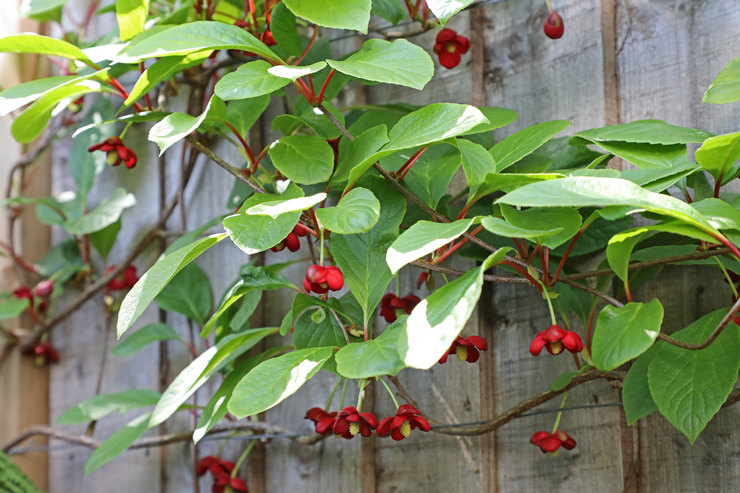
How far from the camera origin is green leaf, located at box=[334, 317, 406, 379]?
744 mm

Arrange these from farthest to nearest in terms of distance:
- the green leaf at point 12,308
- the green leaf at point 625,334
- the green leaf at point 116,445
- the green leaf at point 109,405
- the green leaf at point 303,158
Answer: the green leaf at point 12,308 < the green leaf at point 109,405 < the green leaf at point 116,445 < the green leaf at point 303,158 < the green leaf at point 625,334

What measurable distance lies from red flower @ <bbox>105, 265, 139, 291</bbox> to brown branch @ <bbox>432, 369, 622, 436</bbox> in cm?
70

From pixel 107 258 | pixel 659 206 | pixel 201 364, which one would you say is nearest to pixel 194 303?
pixel 107 258

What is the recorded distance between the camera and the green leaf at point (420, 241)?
2.23 ft

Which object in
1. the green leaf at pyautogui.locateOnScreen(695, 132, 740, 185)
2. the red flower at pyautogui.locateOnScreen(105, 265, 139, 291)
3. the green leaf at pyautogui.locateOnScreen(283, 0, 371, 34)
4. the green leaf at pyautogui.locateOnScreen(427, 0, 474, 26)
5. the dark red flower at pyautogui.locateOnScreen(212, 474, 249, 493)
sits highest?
the green leaf at pyautogui.locateOnScreen(283, 0, 371, 34)

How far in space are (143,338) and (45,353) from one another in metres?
0.32

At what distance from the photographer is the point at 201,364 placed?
3.27ft

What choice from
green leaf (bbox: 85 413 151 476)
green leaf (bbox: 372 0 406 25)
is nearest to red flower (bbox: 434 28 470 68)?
green leaf (bbox: 372 0 406 25)

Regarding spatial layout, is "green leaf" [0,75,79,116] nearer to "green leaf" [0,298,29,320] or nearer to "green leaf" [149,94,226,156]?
"green leaf" [149,94,226,156]

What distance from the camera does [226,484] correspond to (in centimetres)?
125

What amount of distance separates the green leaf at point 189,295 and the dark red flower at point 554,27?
0.70 m

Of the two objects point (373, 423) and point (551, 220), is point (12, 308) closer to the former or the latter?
point (373, 423)

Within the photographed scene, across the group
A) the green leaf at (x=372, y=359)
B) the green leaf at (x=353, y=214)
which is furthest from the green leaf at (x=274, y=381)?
the green leaf at (x=353, y=214)

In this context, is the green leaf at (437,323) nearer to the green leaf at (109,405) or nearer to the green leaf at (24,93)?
the green leaf at (24,93)
